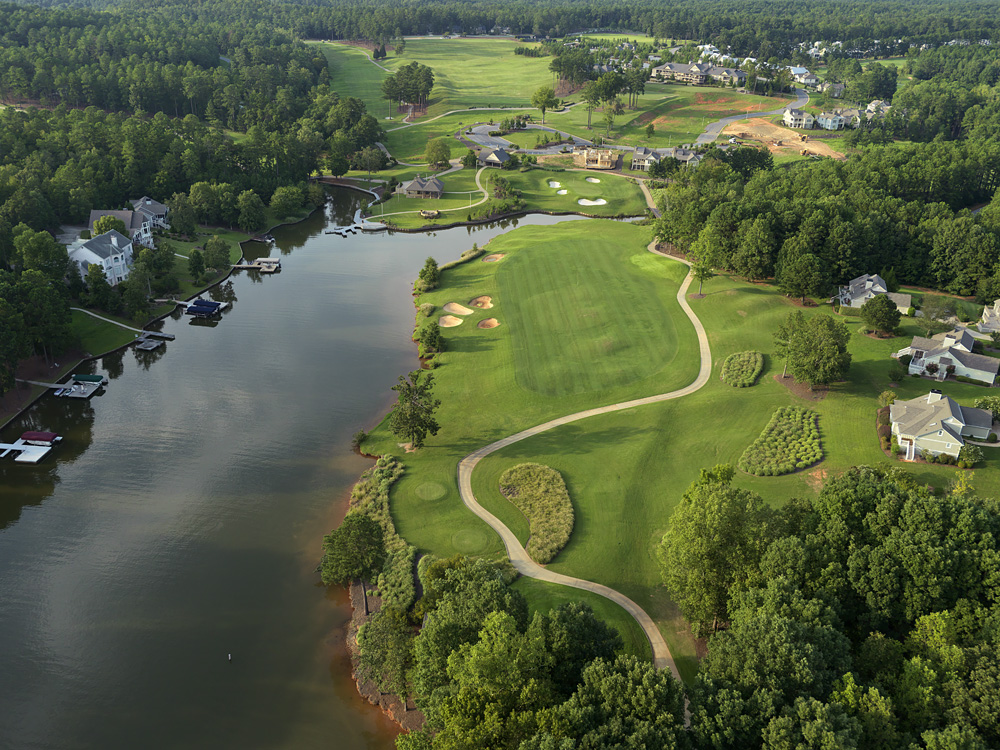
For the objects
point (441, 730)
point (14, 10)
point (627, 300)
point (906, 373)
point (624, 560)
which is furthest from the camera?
point (14, 10)

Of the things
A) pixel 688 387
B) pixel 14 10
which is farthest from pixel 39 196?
pixel 14 10

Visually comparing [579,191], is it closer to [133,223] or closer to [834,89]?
[133,223]

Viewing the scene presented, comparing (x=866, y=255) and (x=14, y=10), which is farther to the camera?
(x=14, y=10)

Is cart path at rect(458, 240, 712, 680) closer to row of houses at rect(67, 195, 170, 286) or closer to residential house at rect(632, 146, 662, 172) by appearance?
row of houses at rect(67, 195, 170, 286)

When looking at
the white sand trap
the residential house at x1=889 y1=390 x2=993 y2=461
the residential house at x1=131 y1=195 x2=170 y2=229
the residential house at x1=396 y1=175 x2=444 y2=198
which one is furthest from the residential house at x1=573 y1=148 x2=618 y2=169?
the residential house at x1=889 y1=390 x2=993 y2=461

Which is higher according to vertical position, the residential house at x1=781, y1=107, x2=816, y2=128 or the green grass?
the residential house at x1=781, y1=107, x2=816, y2=128


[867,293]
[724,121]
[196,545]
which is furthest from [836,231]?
[724,121]

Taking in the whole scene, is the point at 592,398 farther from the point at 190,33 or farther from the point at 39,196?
the point at 190,33

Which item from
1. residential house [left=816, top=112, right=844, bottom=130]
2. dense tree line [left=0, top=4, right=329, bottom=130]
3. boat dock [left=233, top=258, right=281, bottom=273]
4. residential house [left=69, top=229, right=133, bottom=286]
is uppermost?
dense tree line [left=0, top=4, right=329, bottom=130]
